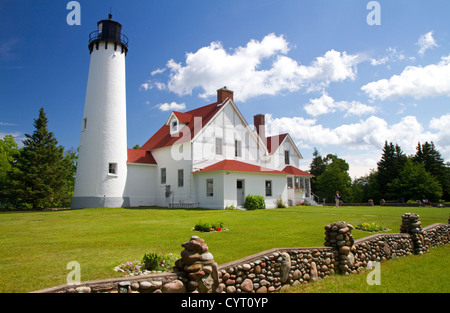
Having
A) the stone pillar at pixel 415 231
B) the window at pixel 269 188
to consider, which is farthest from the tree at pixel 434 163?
the stone pillar at pixel 415 231

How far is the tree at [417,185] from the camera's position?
4338 cm

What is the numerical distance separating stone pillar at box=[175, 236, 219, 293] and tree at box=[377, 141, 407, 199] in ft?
168

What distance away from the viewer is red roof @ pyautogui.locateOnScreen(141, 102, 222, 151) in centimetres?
2842

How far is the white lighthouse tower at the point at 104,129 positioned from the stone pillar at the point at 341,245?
22.0m

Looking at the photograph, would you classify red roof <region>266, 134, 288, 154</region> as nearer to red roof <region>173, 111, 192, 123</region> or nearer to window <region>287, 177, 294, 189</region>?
window <region>287, 177, 294, 189</region>

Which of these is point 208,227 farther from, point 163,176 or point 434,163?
point 434,163

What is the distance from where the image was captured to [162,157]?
30469 mm

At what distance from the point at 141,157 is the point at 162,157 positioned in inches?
83.2

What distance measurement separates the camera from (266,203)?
28.2m

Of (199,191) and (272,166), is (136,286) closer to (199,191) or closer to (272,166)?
(199,191)

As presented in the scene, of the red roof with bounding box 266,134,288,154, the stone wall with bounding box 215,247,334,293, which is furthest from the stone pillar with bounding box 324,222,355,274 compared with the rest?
the red roof with bounding box 266,134,288,154

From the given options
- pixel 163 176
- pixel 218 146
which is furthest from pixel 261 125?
pixel 163 176
